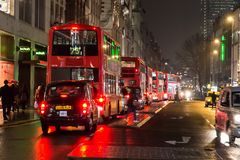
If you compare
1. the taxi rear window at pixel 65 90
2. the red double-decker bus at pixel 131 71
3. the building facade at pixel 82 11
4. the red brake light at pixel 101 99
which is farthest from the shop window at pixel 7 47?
the taxi rear window at pixel 65 90

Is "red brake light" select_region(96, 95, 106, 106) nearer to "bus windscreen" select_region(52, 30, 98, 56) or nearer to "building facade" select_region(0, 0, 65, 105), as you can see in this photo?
"bus windscreen" select_region(52, 30, 98, 56)

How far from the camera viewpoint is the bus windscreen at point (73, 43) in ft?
85.5

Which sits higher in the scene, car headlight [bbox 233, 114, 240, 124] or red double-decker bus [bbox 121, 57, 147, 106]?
red double-decker bus [bbox 121, 57, 147, 106]

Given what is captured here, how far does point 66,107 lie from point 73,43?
22.2 feet

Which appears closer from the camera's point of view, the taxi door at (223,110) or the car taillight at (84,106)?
the taxi door at (223,110)

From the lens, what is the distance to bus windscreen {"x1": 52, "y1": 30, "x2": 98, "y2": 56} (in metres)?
26.0

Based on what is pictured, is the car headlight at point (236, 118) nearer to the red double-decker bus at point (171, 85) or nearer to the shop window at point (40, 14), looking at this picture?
the shop window at point (40, 14)

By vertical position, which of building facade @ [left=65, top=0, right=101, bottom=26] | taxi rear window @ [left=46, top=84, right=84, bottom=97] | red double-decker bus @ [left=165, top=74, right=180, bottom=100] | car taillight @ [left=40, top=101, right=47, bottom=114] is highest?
building facade @ [left=65, top=0, right=101, bottom=26]

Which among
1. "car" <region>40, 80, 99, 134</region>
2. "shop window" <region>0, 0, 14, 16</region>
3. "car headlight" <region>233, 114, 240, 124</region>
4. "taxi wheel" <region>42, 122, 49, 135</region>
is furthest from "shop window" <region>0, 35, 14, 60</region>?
"car headlight" <region>233, 114, 240, 124</region>

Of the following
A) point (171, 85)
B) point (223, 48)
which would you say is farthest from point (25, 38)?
point (223, 48)

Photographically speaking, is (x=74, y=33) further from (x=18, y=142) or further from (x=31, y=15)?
(x=31, y=15)

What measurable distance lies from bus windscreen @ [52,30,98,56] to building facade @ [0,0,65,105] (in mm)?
10821

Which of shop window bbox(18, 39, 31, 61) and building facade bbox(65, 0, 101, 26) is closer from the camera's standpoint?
shop window bbox(18, 39, 31, 61)

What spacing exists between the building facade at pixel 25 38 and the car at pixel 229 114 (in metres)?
20.5
